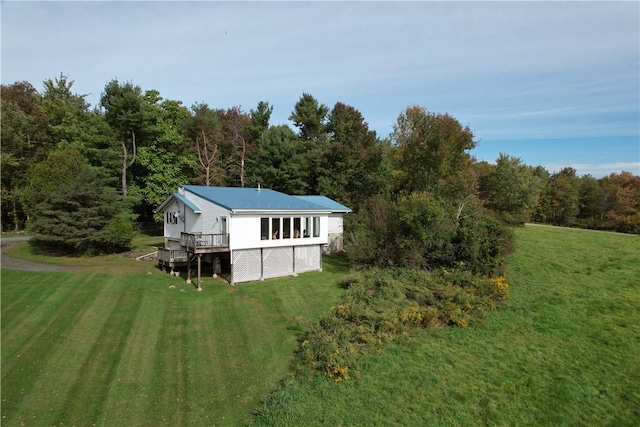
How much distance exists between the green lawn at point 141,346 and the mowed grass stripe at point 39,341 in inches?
1.2

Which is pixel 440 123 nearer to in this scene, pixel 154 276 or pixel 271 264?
pixel 271 264

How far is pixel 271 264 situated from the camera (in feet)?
69.3

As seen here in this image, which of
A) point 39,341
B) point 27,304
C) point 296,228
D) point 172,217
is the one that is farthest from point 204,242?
point 39,341

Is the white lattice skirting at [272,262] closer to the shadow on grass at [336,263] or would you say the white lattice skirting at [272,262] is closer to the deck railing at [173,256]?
the shadow on grass at [336,263]

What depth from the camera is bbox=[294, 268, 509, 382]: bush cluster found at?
11.9 metres

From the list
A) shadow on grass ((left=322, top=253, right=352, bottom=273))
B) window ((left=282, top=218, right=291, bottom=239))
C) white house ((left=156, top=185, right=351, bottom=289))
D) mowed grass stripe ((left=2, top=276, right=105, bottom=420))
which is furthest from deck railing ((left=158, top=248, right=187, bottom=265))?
shadow on grass ((left=322, top=253, right=352, bottom=273))

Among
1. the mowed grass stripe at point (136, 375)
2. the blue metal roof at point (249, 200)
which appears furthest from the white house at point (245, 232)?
the mowed grass stripe at point (136, 375)

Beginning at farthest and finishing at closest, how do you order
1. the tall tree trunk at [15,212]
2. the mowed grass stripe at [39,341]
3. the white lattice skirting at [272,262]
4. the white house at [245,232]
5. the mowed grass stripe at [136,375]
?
the tall tree trunk at [15,212]
the white lattice skirting at [272,262]
the white house at [245,232]
the mowed grass stripe at [39,341]
the mowed grass stripe at [136,375]

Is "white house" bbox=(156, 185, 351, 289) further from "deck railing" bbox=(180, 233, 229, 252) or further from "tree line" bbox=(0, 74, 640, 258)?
"tree line" bbox=(0, 74, 640, 258)

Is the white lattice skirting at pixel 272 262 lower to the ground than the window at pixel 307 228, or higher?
lower

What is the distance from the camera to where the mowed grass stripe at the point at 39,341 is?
9.59 m

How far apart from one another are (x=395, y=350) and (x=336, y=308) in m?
3.38

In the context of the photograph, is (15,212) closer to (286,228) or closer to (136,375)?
(286,228)

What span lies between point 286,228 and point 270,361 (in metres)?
10.5
